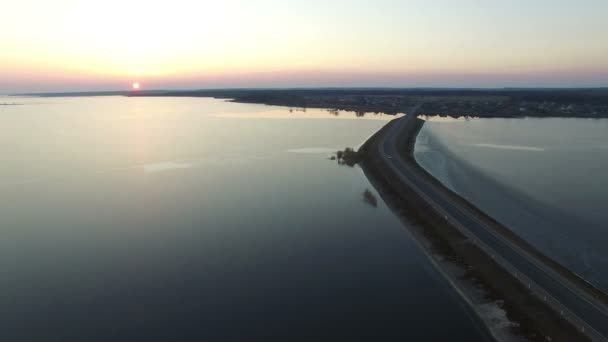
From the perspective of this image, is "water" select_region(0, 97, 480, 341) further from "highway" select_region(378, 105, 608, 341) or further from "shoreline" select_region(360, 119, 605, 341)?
"highway" select_region(378, 105, 608, 341)

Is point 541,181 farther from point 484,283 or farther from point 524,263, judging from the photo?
point 484,283

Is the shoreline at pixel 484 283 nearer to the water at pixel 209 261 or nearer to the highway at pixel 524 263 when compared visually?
the highway at pixel 524 263

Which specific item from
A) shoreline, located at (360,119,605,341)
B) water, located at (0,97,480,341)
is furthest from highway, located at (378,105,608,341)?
water, located at (0,97,480,341)

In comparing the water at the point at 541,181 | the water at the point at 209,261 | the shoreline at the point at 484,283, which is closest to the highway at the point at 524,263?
the shoreline at the point at 484,283

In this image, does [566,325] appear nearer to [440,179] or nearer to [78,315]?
[78,315]

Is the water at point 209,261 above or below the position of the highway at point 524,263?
below

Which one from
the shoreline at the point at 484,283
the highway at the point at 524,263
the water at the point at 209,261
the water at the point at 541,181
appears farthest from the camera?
the water at the point at 541,181

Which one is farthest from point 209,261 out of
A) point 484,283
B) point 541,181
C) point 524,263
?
point 541,181
